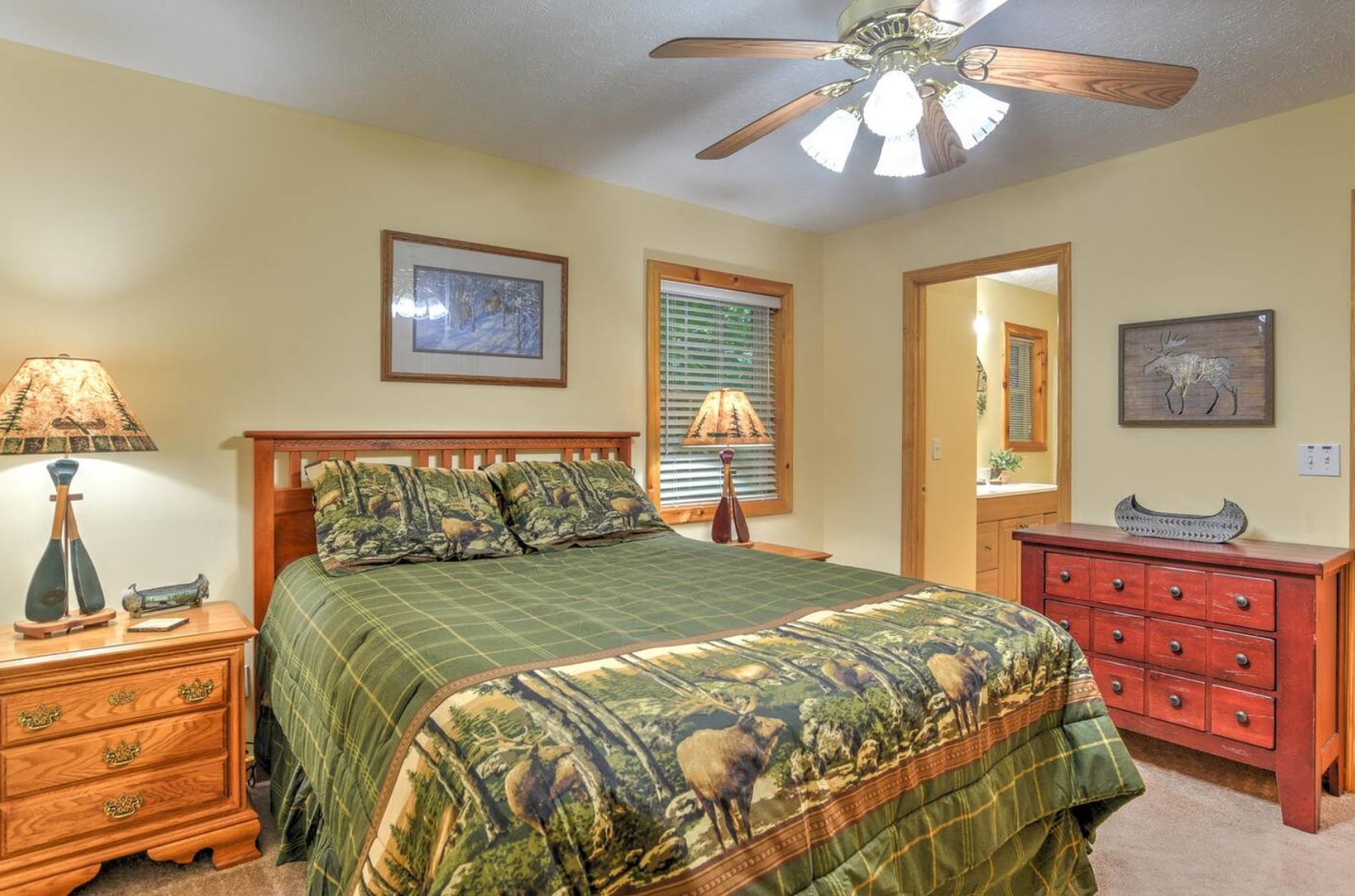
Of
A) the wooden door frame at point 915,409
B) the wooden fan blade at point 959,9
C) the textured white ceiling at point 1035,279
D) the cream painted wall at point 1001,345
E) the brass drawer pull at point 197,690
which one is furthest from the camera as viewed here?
the cream painted wall at point 1001,345

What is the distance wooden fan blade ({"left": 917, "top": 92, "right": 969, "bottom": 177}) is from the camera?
204 cm

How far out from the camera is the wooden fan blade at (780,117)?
77.8 inches

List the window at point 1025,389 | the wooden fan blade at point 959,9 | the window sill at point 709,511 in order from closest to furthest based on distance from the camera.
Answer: the wooden fan blade at point 959,9, the window sill at point 709,511, the window at point 1025,389

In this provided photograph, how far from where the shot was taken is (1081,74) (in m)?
1.76

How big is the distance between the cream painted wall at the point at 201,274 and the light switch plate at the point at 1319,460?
310cm

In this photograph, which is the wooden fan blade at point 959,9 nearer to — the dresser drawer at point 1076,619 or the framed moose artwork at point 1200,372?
the framed moose artwork at point 1200,372

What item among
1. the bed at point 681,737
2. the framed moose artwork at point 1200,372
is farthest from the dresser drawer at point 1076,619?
the bed at point 681,737

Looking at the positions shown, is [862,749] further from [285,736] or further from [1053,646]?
[285,736]

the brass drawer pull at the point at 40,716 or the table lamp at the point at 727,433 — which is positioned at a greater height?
the table lamp at the point at 727,433

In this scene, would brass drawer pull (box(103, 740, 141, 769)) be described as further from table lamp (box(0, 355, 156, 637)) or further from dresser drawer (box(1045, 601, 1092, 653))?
dresser drawer (box(1045, 601, 1092, 653))

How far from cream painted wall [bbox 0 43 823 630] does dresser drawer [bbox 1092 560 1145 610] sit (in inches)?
98.7

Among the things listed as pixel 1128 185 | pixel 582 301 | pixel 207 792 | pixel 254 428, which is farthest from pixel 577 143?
pixel 207 792

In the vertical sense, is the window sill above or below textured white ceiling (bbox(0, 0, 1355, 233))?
below

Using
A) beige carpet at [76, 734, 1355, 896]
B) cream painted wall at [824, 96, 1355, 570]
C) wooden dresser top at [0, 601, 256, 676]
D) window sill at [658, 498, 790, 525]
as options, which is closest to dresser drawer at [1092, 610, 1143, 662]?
beige carpet at [76, 734, 1355, 896]
